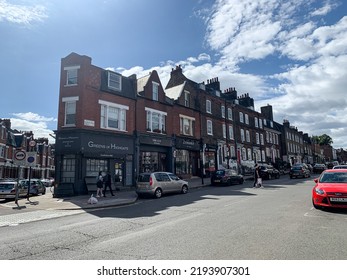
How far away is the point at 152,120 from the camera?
24453 millimetres

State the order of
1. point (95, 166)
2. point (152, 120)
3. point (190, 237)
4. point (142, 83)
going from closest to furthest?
point (190, 237)
point (95, 166)
point (152, 120)
point (142, 83)

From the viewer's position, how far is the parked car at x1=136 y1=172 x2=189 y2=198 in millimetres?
15273

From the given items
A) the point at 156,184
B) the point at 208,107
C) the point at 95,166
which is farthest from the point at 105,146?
the point at 208,107

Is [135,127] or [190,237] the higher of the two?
[135,127]

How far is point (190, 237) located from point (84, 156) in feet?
46.9

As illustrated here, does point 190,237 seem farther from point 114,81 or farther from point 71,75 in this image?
point 114,81

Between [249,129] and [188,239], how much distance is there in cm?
3768

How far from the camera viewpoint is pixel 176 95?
2933 cm

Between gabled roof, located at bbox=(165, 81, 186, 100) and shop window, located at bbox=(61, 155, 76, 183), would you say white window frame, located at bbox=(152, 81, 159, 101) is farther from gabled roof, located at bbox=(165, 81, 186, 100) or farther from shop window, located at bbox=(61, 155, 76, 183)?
shop window, located at bbox=(61, 155, 76, 183)

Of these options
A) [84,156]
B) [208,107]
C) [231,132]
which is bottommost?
[84,156]

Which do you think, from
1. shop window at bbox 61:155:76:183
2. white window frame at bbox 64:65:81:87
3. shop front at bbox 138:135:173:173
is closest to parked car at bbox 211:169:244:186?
shop front at bbox 138:135:173:173

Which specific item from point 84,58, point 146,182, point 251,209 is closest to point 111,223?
point 251,209

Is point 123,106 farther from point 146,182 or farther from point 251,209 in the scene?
point 251,209

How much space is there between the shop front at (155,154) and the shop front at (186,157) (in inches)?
38.5
